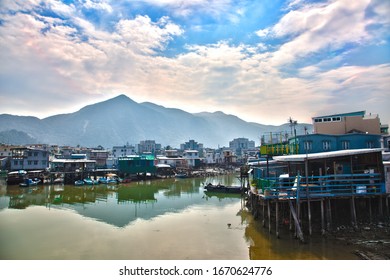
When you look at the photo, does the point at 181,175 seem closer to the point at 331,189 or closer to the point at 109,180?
the point at 109,180

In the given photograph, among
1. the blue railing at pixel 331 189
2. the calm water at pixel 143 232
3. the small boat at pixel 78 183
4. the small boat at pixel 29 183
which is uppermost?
the blue railing at pixel 331 189

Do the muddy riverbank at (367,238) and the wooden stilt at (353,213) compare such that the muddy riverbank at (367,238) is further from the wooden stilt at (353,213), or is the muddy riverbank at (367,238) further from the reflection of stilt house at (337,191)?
the reflection of stilt house at (337,191)

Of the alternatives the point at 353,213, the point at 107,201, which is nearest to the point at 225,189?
the point at 107,201

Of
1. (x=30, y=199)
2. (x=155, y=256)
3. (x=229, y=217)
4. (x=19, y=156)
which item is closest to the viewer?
(x=155, y=256)

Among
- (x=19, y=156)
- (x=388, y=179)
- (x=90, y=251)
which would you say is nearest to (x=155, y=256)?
(x=90, y=251)

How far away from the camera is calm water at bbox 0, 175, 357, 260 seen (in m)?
11.7

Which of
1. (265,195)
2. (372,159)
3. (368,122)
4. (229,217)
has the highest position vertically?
(368,122)

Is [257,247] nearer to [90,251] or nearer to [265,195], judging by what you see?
[265,195]

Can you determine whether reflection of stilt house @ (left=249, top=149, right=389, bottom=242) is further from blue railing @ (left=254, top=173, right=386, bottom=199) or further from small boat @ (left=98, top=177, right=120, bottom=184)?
small boat @ (left=98, top=177, right=120, bottom=184)

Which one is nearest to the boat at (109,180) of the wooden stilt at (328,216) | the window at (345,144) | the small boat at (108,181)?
the small boat at (108,181)

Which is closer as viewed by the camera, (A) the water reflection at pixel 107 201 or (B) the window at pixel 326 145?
(B) the window at pixel 326 145

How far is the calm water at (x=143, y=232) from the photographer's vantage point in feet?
38.4
